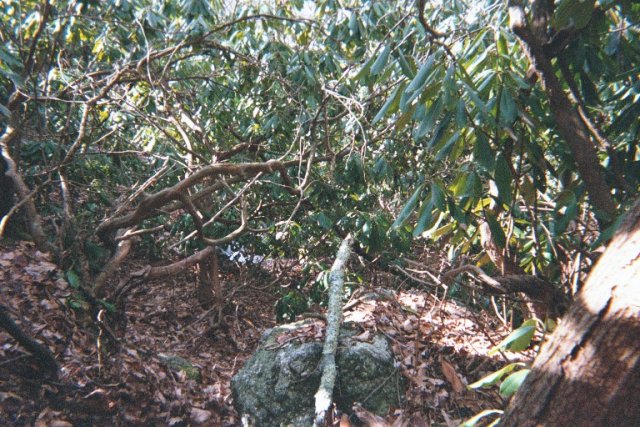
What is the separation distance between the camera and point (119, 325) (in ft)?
13.9

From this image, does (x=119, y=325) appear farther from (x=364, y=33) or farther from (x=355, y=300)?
(x=364, y=33)

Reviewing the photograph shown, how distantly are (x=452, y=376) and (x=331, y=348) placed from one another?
3.13ft

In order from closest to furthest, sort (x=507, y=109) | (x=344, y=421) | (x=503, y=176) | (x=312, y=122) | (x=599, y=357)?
1. (x=599, y=357)
2. (x=507, y=109)
3. (x=503, y=176)
4. (x=344, y=421)
5. (x=312, y=122)

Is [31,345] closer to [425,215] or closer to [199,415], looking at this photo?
[199,415]

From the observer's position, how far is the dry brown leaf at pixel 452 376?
3.24 m

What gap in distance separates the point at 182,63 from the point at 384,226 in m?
3.60

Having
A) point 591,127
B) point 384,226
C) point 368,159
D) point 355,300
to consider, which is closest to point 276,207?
point 368,159

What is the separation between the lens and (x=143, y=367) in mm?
3672

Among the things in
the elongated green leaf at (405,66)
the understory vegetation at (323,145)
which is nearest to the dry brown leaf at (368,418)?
the understory vegetation at (323,145)

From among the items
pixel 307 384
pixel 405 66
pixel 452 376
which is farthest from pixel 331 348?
pixel 405 66

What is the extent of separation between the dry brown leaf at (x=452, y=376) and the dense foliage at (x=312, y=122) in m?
0.86

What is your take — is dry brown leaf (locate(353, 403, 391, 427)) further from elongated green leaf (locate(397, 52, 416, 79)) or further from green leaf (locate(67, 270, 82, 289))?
green leaf (locate(67, 270, 82, 289))

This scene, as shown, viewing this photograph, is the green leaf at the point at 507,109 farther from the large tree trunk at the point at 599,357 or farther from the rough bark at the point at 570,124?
the large tree trunk at the point at 599,357

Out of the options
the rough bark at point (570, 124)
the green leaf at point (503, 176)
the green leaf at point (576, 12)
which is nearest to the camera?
the green leaf at point (576, 12)
